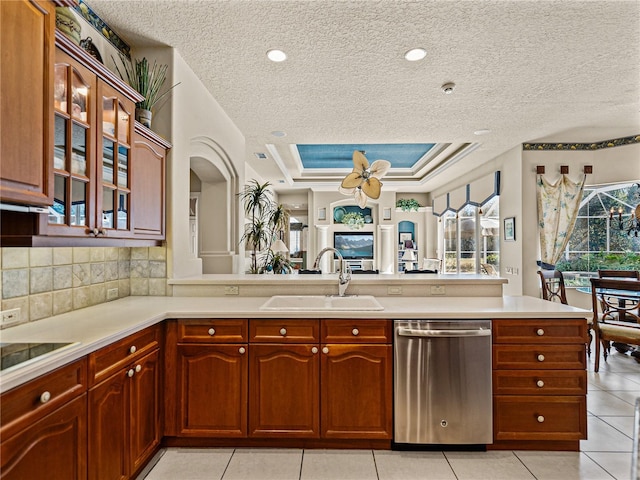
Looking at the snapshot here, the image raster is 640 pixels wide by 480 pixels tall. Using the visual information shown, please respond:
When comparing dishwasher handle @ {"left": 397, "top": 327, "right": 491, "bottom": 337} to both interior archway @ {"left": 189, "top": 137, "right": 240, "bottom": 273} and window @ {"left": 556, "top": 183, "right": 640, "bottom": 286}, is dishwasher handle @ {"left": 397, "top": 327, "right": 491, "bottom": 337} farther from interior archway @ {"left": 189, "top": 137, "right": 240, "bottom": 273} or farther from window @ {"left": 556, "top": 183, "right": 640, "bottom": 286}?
window @ {"left": 556, "top": 183, "right": 640, "bottom": 286}

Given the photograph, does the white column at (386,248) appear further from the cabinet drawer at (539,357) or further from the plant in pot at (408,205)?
the cabinet drawer at (539,357)

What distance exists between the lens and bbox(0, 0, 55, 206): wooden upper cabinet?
3.94ft

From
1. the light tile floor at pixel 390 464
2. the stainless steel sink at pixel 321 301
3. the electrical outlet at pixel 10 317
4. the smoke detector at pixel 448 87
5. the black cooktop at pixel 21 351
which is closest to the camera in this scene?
the black cooktop at pixel 21 351

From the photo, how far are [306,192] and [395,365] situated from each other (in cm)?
731

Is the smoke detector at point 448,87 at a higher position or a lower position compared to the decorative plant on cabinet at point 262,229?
higher

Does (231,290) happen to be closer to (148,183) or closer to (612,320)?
(148,183)

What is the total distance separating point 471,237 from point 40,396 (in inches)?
275

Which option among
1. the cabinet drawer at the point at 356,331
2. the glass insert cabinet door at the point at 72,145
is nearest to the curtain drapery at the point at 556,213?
the cabinet drawer at the point at 356,331

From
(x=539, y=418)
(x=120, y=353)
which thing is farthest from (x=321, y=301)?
(x=539, y=418)

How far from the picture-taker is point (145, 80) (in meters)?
2.39

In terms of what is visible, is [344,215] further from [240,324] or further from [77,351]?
[77,351]

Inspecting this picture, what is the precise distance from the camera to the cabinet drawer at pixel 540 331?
2.11 m

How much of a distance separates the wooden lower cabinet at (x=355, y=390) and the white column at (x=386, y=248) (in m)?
6.96

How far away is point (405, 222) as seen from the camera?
958 cm
